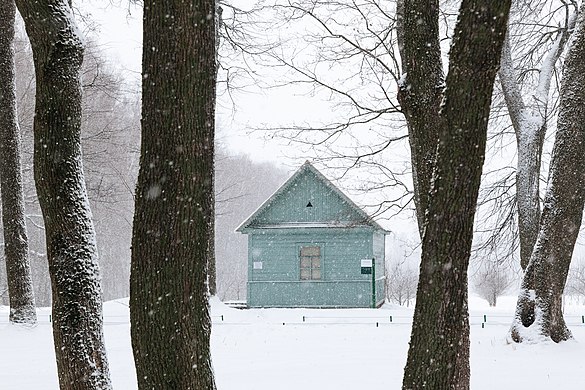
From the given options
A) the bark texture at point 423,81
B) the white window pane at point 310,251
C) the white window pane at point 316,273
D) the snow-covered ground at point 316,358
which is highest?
the bark texture at point 423,81

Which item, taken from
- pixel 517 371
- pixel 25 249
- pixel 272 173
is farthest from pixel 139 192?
pixel 272 173

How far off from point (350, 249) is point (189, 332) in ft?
75.1

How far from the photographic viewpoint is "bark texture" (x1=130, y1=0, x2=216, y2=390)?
15.4ft

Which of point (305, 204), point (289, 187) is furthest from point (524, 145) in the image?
point (289, 187)

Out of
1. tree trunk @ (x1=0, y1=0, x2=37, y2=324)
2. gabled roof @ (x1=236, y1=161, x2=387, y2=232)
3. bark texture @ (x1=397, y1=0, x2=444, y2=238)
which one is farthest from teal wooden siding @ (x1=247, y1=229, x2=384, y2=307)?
bark texture @ (x1=397, y1=0, x2=444, y2=238)

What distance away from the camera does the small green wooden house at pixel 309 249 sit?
27141mm

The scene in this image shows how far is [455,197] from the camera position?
182 inches

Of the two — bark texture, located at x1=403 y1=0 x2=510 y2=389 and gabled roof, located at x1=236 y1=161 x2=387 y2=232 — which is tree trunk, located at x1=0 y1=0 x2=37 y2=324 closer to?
bark texture, located at x1=403 y1=0 x2=510 y2=389

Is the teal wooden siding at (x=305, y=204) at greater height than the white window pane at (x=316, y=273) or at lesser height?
greater

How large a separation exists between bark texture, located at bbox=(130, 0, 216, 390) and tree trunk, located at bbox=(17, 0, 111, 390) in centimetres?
149

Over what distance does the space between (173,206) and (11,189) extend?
11213 mm

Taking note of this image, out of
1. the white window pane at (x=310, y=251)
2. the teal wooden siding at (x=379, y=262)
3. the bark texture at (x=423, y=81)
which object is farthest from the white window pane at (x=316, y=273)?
the bark texture at (x=423, y=81)

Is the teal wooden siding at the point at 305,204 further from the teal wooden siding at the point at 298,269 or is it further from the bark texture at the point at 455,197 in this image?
the bark texture at the point at 455,197

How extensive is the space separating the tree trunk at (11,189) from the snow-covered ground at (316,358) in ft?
1.94
